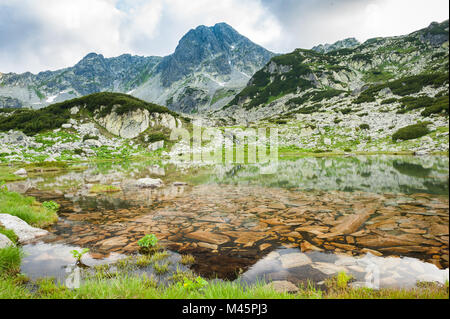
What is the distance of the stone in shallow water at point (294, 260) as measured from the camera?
458cm

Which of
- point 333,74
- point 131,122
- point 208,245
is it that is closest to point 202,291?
point 208,245

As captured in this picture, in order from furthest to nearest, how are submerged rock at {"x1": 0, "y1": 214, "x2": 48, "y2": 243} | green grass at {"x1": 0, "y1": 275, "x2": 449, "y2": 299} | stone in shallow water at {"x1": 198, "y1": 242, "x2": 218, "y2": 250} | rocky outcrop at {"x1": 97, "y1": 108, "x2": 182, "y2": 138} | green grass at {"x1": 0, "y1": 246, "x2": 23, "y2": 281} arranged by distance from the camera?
rocky outcrop at {"x1": 97, "y1": 108, "x2": 182, "y2": 138} → submerged rock at {"x1": 0, "y1": 214, "x2": 48, "y2": 243} → stone in shallow water at {"x1": 198, "y1": 242, "x2": 218, "y2": 250} → green grass at {"x1": 0, "y1": 246, "x2": 23, "y2": 281} → green grass at {"x1": 0, "y1": 275, "x2": 449, "y2": 299}

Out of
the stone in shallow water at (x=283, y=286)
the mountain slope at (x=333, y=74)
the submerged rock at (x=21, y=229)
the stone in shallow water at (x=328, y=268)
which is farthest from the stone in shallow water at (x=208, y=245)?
the mountain slope at (x=333, y=74)

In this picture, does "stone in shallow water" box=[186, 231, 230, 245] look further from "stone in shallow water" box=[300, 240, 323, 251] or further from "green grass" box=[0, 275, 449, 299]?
"green grass" box=[0, 275, 449, 299]

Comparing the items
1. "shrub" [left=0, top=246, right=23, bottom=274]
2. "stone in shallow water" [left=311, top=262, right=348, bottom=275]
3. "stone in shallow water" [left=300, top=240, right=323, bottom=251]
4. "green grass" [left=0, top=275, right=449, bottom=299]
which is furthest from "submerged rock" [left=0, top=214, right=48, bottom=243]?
"stone in shallow water" [left=311, top=262, right=348, bottom=275]

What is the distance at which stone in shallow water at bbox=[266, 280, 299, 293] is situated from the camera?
3633mm

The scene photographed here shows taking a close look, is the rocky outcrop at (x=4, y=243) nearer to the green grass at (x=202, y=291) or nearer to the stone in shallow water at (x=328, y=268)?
the green grass at (x=202, y=291)

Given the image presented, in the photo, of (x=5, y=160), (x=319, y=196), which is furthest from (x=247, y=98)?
(x=319, y=196)

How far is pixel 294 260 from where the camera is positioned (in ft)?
15.6

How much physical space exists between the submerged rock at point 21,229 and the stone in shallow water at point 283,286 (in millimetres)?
7035

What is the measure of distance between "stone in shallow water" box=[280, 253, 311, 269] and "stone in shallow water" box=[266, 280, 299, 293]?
628mm

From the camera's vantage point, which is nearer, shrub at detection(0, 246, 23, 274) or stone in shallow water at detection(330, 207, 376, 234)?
shrub at detection(0, 246, 23, 274)

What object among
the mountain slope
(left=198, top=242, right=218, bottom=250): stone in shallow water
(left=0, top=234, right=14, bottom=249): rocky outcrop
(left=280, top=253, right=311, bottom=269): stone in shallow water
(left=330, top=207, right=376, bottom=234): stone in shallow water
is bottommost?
(left=198, top=242, right=218, bottom=250): stone in shallow water

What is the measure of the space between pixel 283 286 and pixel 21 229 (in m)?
7.78
